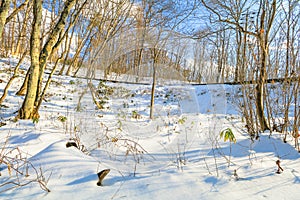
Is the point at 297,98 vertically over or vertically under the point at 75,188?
over

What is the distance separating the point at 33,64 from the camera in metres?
3.19

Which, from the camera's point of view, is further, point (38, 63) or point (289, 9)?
point (38, 63)

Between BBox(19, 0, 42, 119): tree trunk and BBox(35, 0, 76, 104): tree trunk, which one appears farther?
BBox(35, 0, 76, 104): tree trunk

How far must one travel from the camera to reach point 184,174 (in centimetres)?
131

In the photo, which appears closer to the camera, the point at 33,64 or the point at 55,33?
the point at 33,64

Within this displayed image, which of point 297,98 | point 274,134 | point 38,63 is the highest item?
point 38,63

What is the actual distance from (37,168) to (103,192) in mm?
574

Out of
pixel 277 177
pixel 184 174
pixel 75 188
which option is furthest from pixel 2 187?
pixel 277 177

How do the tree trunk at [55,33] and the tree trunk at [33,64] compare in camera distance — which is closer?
the tree trunk at [33,64]

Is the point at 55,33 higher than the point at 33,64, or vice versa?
the point at 55,33

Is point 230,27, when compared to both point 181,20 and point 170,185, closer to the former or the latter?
point 181,20

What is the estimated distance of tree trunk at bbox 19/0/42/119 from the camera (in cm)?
310

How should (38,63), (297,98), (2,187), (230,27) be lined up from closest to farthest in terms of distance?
1. (2,187)
2. (297,98)
3. (230,27)
4. (38,63)

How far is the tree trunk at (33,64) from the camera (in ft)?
10.2
